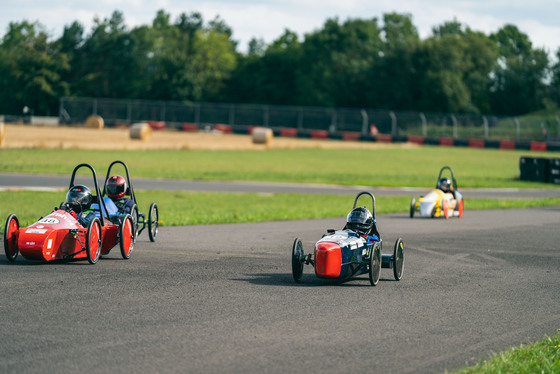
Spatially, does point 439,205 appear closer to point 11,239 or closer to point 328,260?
point 328,260

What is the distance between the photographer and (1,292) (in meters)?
10.1

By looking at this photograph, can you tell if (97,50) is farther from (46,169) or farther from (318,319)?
(318,319)

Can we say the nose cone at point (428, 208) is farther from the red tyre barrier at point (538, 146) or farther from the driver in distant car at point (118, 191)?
the red tyre barrier at point (538, 146)

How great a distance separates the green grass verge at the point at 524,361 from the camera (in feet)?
22.9

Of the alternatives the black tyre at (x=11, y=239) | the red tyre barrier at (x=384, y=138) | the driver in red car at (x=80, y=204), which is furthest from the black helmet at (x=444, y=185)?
the red tyre barrier at (x=384, y=138)

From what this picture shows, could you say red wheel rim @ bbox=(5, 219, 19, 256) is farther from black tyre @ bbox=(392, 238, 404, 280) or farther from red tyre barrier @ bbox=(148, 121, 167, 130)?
red tyre barrier @ bbox=(148, 121, 167, 130)

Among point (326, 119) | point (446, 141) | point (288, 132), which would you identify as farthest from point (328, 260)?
point (326, 119)

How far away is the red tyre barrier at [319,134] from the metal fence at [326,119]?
0.88m

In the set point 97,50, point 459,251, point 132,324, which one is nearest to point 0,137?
point 459,251

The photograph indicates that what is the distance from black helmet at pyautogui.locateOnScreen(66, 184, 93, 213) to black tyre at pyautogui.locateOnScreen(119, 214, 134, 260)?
0.63 meters

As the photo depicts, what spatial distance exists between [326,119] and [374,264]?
7138 cm

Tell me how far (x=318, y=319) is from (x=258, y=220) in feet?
37.2

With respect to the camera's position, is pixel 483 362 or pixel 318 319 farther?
pixel 318 319

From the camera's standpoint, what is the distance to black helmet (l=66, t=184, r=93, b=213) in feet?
42.7
